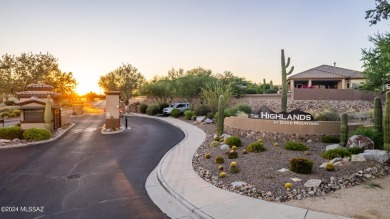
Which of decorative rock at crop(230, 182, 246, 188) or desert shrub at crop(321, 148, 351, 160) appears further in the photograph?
desert shrub at crop(321, 148, 351, 160)

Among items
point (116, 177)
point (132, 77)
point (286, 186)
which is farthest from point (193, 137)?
point (132, 77)

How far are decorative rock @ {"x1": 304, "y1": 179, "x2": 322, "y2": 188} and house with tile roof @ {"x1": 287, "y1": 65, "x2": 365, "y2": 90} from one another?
103ft

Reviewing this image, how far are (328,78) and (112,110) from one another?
3284 cm

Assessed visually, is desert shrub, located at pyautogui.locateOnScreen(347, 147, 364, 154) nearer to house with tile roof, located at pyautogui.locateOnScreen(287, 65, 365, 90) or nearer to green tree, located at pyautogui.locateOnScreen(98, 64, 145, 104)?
house with tile roof, located at pyautogui.locateOnScreen(287, 65, 365, 90)

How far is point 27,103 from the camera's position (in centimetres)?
2331

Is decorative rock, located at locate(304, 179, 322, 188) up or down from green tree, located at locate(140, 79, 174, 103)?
down

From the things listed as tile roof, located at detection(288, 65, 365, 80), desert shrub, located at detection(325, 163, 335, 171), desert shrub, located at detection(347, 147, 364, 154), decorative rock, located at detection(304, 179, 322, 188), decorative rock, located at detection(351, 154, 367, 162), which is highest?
tile roof, located at detection(288, 65, 365, 80)

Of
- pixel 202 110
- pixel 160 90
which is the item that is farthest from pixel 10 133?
pixel 160 90

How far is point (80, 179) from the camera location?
1127cm

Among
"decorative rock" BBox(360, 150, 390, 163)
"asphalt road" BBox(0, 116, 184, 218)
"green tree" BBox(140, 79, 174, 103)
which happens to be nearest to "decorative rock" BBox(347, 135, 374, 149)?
"decorative rock" BBox(360, 150, 390, 163)

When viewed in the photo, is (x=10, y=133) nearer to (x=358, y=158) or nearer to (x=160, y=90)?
(x=358, y=158)

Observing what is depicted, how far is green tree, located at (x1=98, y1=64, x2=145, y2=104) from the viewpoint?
63500mm

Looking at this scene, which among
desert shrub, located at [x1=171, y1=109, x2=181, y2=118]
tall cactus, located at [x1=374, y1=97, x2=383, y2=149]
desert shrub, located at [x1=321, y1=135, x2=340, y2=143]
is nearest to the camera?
tall cactus, located at [x1=374, y1=97, x2=383, y2=149]

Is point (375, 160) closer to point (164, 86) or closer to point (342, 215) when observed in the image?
point (342, 215)
